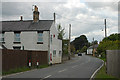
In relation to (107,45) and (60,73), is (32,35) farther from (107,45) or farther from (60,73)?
(107,45)

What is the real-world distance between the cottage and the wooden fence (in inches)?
156

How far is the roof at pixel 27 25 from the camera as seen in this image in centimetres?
3325

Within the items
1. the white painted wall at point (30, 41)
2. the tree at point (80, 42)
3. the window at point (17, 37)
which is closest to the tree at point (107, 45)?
the white painted wall at point (30, 41)

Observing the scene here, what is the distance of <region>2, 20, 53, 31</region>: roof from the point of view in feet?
109

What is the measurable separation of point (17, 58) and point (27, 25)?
14945mm

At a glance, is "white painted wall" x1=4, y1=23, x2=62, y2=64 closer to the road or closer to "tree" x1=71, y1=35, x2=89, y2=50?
the road

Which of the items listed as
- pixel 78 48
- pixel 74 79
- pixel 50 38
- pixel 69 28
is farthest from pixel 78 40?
pixel 74 79

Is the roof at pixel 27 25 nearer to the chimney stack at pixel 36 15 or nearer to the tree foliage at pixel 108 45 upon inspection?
the chimney stack at pixel 36 15

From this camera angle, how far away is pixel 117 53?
13.2m

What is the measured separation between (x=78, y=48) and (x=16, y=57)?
396 feet

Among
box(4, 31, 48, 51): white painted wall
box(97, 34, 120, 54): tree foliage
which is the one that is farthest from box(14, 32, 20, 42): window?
box(97, 34, 120, 54): tree foliage

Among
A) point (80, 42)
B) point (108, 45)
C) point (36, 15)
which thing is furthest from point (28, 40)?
point (80, 42)

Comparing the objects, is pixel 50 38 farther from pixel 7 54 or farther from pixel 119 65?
pixel 119 65

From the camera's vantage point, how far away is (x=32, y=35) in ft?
108
